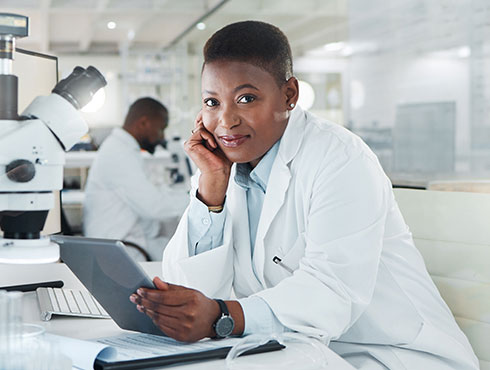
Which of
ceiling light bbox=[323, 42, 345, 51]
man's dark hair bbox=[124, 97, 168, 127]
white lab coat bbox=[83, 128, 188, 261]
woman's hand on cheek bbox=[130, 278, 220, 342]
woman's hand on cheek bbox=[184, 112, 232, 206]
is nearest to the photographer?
woman's hand on cheek bbox=[130, 278, 220, 342]

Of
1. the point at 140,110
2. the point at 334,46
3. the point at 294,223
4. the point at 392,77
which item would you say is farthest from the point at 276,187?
the point at 334,46

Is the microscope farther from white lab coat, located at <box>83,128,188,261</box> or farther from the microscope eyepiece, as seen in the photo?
white lab coat, located at <box>83,128,188,261</box>

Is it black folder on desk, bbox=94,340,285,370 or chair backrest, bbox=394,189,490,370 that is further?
chair backrest, bbox=394,189,490,370

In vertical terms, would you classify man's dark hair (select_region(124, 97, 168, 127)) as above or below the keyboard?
above

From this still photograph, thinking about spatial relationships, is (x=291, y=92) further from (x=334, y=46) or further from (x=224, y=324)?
(x=334, y=46)

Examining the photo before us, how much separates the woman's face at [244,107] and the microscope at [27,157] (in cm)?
28

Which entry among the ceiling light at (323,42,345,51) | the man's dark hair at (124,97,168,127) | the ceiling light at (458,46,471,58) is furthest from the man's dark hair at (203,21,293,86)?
the ceiling light at (323,42,345,51)

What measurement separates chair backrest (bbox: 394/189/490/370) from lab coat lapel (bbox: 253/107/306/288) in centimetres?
36

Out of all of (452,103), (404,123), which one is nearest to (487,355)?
(452,103)

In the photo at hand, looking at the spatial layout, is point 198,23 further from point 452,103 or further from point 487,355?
point 487,355

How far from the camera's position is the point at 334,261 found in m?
1.12

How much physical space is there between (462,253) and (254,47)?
61 cm

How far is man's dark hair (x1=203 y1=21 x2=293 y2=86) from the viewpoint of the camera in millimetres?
1241

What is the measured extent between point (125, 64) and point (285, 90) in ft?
21.2
